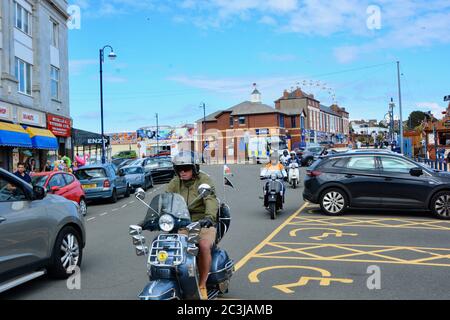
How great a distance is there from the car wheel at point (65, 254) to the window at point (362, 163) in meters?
7.66

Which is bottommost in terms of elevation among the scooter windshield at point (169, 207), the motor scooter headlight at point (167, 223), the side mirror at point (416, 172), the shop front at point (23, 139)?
the motor scooter headlight at point (167, 223)

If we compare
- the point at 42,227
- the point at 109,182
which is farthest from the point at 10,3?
the point at 42,227

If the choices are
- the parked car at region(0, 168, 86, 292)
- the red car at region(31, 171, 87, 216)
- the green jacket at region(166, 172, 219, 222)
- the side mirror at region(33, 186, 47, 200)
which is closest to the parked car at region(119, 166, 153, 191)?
the red car at region(31, 171, 87, 216)

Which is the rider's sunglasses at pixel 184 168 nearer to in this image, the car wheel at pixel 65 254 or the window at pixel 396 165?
the car wheel at pixel 65 254

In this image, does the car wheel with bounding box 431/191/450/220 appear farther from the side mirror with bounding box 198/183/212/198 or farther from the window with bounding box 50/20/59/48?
the window with bounding box 50/20/59/48

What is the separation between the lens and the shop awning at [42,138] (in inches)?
961

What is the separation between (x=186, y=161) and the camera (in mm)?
4965

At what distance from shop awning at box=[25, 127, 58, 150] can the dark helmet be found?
21.3 m

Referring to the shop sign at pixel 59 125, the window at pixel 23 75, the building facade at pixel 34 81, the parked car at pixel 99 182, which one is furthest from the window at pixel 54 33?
the parked car at pixel 99 182

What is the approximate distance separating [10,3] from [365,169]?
19.7 metres

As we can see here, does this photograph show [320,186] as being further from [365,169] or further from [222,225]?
[222,225]

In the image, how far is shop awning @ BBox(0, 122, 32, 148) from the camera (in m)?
20.8

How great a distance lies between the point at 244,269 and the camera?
686cm

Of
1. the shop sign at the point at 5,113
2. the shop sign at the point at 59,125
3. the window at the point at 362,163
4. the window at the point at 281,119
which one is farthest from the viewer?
the window at the point at 281,119
